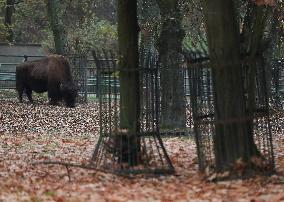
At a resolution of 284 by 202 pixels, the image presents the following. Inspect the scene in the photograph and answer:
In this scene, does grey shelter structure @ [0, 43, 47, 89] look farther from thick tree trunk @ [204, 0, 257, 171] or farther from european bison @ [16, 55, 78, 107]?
thick tree trunk @ [204, 0, 257, 171]

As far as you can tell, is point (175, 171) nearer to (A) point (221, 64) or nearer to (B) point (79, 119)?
(A) point (221, 64)

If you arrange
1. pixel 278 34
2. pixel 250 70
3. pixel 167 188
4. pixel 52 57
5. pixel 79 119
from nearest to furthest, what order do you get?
pixel 167 188, pixel 250 70, pixel 278 34, pixel 79 119, pixel 52 57

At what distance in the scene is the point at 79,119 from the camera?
2172 cm

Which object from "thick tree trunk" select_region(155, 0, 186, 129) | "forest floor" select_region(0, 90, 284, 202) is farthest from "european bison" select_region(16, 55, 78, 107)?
"forest floor" select_region(0, 90, 284, 202)

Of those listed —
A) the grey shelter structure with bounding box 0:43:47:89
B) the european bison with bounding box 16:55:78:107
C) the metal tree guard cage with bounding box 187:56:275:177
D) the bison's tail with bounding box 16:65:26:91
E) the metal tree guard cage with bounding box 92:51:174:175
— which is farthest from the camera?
the grey shelter structure with bounding box 0:43:47:89

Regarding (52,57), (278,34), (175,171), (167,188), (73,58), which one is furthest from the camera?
(73,58)

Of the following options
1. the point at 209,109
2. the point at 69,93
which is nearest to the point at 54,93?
the point at 69,93

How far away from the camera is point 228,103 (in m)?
8.49

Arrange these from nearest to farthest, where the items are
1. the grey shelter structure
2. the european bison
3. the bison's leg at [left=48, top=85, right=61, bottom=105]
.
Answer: the european bison < the bison's leg at [left=48, top=85, right=61, bottom=105] < the grey shelter structure

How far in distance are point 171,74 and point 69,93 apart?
11.8m

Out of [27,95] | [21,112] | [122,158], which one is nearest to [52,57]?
[27,95]

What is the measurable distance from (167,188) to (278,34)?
491 inches

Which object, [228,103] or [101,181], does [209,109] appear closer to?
[228,103]

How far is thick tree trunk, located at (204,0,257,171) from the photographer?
8438 millimetres
